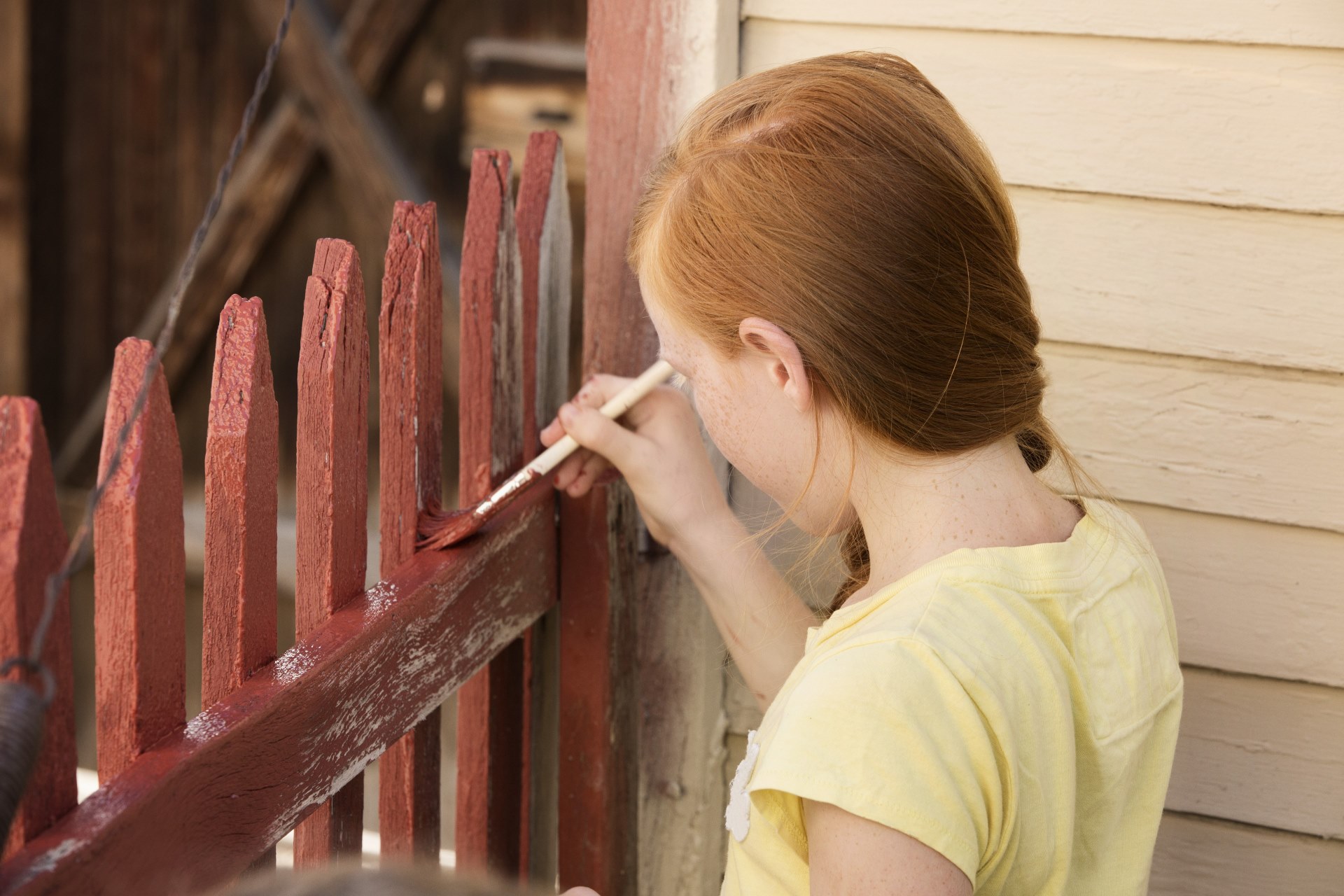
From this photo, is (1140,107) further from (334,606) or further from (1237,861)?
(334,606)

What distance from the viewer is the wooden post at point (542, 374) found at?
1.37m

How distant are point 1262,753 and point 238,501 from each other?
3.81 feet

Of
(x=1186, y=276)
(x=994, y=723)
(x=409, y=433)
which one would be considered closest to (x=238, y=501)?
(x=409, y=433)

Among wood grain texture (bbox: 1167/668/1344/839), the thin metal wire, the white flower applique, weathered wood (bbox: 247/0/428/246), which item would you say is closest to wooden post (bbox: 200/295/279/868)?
the thin metal wire

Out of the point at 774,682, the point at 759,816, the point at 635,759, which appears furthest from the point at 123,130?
the point at 759,816

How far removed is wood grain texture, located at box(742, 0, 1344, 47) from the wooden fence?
37cm

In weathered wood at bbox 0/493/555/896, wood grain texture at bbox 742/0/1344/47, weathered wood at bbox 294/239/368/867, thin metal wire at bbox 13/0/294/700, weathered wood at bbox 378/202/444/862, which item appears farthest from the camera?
wood grain texture at bbox 742/0/1344/47

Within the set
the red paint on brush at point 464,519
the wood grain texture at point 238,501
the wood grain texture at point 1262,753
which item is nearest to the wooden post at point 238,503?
the wood grain texture at point 238,501

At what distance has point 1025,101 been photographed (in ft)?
4.53

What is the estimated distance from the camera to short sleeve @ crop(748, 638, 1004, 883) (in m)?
0.81

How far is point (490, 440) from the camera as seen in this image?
128 cm

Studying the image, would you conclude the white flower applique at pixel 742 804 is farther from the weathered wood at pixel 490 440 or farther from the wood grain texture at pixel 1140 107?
the wood grain texture at pixel 1140 107

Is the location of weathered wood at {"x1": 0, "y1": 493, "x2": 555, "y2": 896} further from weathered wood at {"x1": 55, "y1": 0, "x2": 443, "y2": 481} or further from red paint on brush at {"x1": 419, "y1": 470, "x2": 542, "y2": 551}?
weathered wood at {"x1": 55, "y1": 0, "x2": 443, "y2": 481}

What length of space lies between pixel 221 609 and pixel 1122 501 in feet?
3.27
